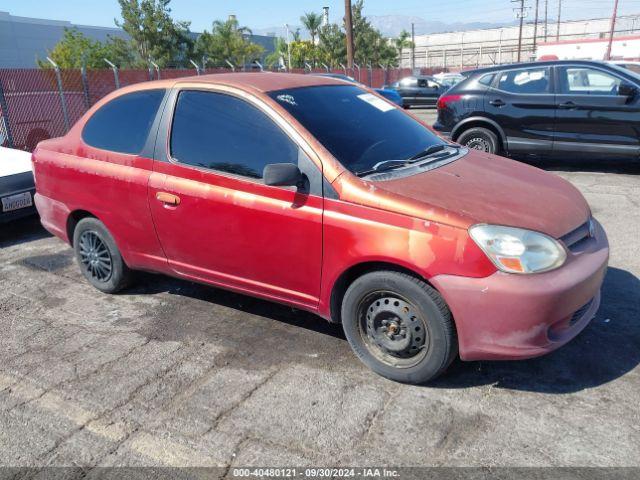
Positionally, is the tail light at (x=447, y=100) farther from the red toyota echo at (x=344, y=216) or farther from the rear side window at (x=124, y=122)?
the rear side window at (x=124, y=122)

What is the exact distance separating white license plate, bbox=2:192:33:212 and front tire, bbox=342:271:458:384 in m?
4.70

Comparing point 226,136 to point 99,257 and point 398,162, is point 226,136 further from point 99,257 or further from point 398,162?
point 99,257

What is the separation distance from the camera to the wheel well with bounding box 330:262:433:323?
3.01m

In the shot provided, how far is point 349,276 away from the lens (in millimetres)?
3248

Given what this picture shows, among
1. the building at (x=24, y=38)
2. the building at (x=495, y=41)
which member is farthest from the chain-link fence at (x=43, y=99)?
the building at (x=495, y=41)

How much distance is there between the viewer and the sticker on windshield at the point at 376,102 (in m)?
4.05

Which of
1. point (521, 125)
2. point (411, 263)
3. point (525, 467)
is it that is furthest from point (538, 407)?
point (521, 125)

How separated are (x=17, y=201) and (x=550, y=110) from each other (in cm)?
729

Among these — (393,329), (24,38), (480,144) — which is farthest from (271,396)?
(24,38)

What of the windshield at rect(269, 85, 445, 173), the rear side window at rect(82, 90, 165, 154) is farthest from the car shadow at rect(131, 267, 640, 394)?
the rear side window at rect(82, 90, 165, 154)

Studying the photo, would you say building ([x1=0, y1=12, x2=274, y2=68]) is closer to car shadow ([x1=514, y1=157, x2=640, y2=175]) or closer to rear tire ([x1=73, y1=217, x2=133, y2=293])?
car shadow ([x1=514, y1=157, x2=640, y2=175])

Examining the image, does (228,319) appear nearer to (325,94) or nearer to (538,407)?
(325,94)

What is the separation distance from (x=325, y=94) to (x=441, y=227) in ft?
4.99

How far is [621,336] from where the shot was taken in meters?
3.56
